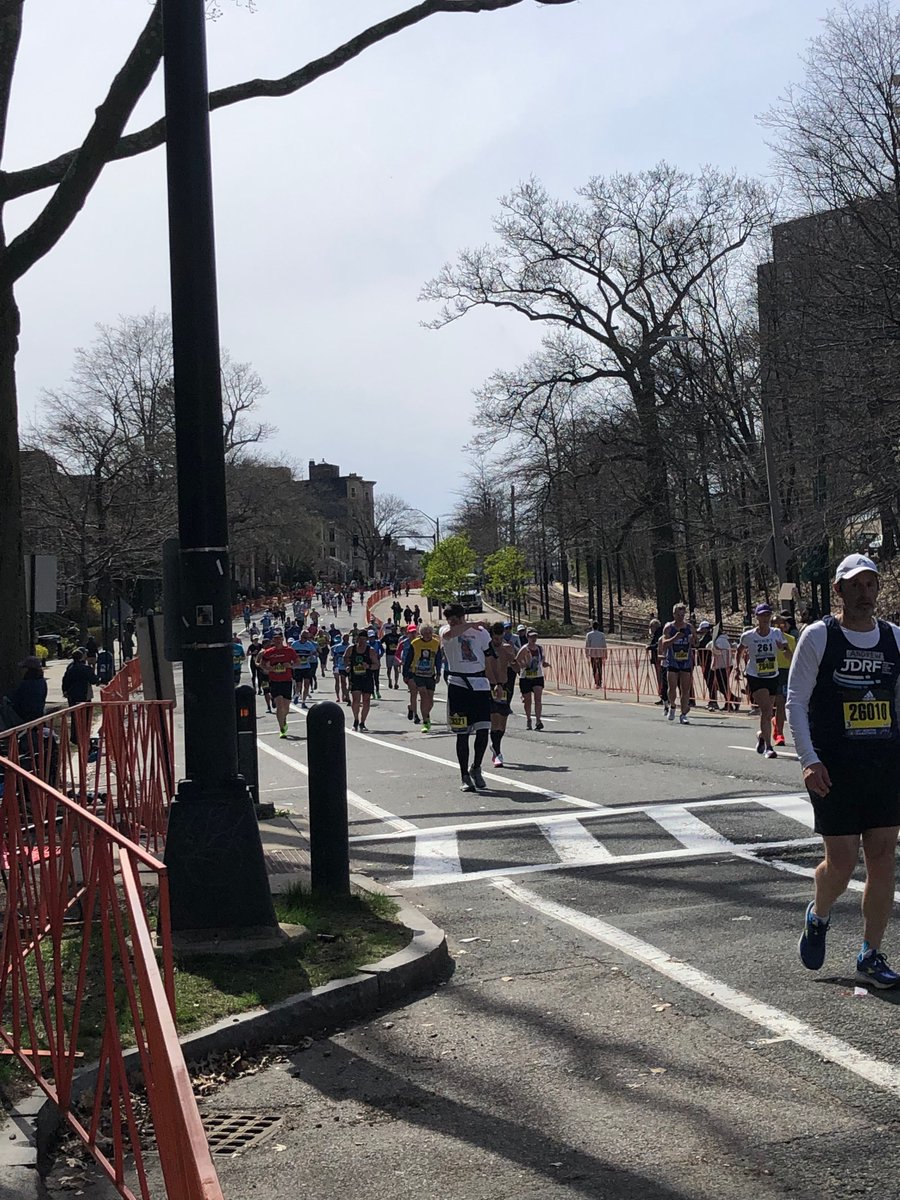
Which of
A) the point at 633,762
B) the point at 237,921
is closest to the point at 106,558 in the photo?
the point at 633,762

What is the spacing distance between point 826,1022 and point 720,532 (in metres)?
39.3

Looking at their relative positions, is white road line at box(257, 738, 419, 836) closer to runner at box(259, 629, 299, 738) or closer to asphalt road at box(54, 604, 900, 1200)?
asphalt road at box(54, 604, 900, 1200)

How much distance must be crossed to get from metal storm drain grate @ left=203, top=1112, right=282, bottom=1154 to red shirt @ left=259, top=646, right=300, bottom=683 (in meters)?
19.9

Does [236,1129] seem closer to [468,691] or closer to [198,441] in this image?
[198,441]

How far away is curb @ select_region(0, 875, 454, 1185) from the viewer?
4188 millimetres

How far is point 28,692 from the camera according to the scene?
1384 centimetres

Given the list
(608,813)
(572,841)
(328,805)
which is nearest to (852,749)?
(328,805)

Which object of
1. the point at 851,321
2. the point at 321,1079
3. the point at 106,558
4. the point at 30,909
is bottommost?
the point at 321,1079

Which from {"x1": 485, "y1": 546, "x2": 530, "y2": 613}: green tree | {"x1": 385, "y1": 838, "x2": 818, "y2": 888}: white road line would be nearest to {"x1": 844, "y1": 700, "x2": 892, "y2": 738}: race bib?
{"x1": 385, "y1": 838, "x2": 818, "y2": 888}: white road line

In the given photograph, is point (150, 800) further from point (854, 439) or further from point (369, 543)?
point (369, 543)

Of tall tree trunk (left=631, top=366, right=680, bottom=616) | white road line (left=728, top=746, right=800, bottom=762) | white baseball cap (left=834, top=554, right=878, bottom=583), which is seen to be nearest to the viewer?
white baseball cap (left=834, top=554, right=878, bottom=583)

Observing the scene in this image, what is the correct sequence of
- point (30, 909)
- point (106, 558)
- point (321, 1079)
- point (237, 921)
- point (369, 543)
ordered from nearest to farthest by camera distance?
1. point (321, 1079)
2. point (30, 909)
3. point (237, 921)
4. point (106, 558)
5. point (369, 543)

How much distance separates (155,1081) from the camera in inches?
128

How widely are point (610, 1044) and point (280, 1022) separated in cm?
140
